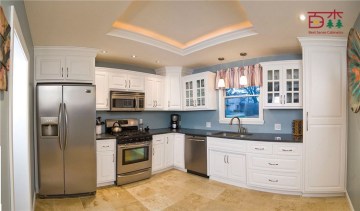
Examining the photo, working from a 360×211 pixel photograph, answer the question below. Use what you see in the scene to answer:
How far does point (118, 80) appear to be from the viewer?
3727 mm

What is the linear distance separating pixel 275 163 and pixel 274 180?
26 centimetres

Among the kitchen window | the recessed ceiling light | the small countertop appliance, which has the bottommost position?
the small countertop appliance

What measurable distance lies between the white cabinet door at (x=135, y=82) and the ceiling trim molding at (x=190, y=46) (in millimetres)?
1061

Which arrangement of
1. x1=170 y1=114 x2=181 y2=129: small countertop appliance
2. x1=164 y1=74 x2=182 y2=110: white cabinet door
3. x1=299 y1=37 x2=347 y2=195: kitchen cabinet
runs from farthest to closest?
x1=170 y1=114 x2=181 y2=129: small countertop appliance, x1=164 y1=74 x2=182 y2=110: white cabinet door, x1=299 y1=37 x2=347 y2=195: kitchen cabinet

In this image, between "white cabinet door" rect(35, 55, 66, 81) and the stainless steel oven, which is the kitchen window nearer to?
the stainless steel oven

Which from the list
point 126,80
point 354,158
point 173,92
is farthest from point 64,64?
point 354,158

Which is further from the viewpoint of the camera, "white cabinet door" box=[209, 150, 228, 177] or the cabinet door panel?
"white cabinet door" box=[209, 150, 228, 177]

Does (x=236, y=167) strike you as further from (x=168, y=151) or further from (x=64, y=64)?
(x=64, y=64)

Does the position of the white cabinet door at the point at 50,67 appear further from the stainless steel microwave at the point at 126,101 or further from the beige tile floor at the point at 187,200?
the beige tile floor at the point at 187,200

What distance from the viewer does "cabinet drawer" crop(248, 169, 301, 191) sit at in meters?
2.85

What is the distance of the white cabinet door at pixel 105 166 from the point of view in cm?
320

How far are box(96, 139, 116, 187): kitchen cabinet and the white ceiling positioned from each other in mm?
1611

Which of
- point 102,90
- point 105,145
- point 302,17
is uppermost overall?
point 302,17

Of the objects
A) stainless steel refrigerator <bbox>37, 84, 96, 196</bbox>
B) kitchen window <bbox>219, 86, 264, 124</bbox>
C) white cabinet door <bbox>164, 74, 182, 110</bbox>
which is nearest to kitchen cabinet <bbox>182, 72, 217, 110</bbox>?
white cabinet door <bbox>164, 74, 182, 110</bbox>
